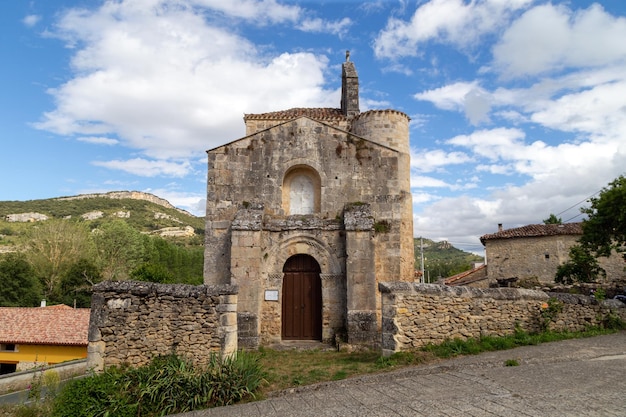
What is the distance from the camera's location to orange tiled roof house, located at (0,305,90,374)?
24.8 metres

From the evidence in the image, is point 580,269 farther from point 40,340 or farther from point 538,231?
point 40,340

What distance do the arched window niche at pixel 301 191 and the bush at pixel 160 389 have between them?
21.9ft

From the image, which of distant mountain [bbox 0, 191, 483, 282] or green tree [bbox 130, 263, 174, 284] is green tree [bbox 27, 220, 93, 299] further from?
distant mountain [bbox 0, 191, 483, 282]

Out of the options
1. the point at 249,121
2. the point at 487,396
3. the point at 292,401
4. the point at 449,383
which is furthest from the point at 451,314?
the point at 249,121

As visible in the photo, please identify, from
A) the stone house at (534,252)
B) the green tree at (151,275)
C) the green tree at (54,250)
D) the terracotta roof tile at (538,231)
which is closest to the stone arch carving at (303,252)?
the stone house at (534,252)

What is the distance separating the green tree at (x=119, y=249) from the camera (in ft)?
137

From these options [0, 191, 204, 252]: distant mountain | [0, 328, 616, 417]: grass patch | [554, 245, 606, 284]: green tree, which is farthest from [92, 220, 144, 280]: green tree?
[554, 245, 606, 284]: green tree

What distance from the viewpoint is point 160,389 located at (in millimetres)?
6914

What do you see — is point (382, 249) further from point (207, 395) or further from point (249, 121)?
point (249, 121)

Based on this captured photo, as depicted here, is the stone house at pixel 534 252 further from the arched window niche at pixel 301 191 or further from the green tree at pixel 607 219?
the arched window niche at pixel 301 191

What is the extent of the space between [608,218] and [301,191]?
1188cm

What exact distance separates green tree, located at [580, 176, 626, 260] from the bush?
14428 mm

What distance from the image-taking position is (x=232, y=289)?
8.23m

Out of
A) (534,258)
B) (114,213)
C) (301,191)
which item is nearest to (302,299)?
(301,191)
